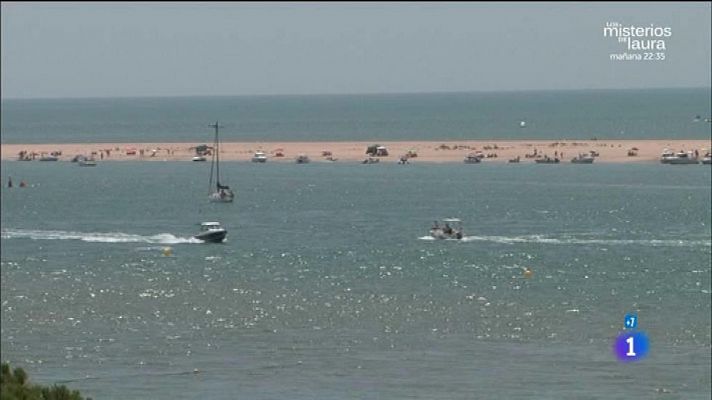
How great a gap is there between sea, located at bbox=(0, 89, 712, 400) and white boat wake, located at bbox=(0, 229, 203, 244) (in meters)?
0.31

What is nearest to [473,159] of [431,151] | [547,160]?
[547,160]

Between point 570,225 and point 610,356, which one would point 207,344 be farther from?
point 570,225

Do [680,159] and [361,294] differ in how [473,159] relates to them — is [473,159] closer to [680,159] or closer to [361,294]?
[680,159]

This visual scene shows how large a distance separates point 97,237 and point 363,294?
31740 millimetres

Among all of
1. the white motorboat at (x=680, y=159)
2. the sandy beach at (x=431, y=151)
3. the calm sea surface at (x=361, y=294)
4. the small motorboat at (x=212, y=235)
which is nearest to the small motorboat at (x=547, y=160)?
the sandy beach at (x=431, y=151)

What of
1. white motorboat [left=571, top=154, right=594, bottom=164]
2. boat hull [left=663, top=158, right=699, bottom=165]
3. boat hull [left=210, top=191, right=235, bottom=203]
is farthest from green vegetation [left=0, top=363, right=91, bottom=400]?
white motorboat [left=571, top=154, right=594, bottom=164]

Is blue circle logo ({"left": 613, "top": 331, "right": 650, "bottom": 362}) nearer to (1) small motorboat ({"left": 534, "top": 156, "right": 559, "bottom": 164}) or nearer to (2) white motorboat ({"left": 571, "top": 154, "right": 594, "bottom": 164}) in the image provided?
(2) white motorboat ({"left": 571, "top": 154, "right": 594, "bottom": 164})

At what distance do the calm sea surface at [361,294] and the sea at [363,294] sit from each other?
0.52 ft

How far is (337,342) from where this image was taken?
189ft

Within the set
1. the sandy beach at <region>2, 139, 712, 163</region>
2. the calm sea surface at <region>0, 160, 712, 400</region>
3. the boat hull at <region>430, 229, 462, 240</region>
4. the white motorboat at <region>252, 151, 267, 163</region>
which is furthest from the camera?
the white motorboat at <region>252, 151, 267, 163</region>

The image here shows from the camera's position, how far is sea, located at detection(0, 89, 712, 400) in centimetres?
5128

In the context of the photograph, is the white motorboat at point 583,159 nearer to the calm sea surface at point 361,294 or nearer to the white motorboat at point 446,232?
the calm sea surface at point 361,294

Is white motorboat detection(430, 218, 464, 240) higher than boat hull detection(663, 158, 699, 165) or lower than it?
lower

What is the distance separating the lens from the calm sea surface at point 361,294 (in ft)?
168
